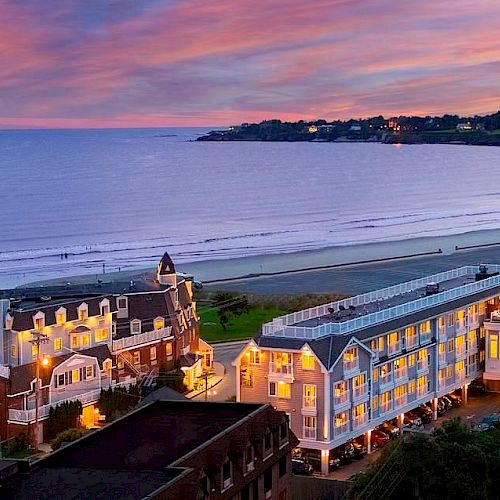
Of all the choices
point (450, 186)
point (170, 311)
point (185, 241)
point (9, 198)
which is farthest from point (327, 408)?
point (450, 186)

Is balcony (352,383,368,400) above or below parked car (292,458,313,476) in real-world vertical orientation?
above

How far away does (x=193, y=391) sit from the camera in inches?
1692

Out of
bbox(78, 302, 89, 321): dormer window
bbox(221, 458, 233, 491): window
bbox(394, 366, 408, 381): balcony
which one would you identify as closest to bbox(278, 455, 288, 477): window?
bbox(221, 458, 233, 491): window

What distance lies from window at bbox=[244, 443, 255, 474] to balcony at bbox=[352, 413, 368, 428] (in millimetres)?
14305

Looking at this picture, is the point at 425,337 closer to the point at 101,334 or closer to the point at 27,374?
the point at 101,334

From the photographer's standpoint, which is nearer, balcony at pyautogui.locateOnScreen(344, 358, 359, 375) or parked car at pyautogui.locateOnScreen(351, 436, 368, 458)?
balcony at pyautogui.locateOnScreen(344, 358, 359, 375)

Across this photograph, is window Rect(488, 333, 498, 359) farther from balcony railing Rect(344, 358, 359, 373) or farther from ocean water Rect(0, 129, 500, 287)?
ocean water Rect(0, 129, 500, 287)

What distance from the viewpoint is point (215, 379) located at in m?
44.6

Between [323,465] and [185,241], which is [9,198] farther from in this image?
[323,465]

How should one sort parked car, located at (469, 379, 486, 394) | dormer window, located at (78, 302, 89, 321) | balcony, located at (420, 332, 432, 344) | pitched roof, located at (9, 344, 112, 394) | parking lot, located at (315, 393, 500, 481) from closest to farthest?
parking lot, located at (315, 393, 500, 481), pitched roof, located at (9, 344, 112, 394), balcony, located at (420, 332, 432, 344), dormer window, located at (78, 302, 89, 321), parked car, located at (469, 379, 486, 394)

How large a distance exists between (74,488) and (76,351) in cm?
2310

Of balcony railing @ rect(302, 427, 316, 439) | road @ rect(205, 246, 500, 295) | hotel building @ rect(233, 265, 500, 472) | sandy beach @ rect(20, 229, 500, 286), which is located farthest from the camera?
sandy beach @ rect(20, 229, 500, 286)

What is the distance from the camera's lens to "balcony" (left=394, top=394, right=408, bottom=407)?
122 ft

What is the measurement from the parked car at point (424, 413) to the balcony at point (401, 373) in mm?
1803
